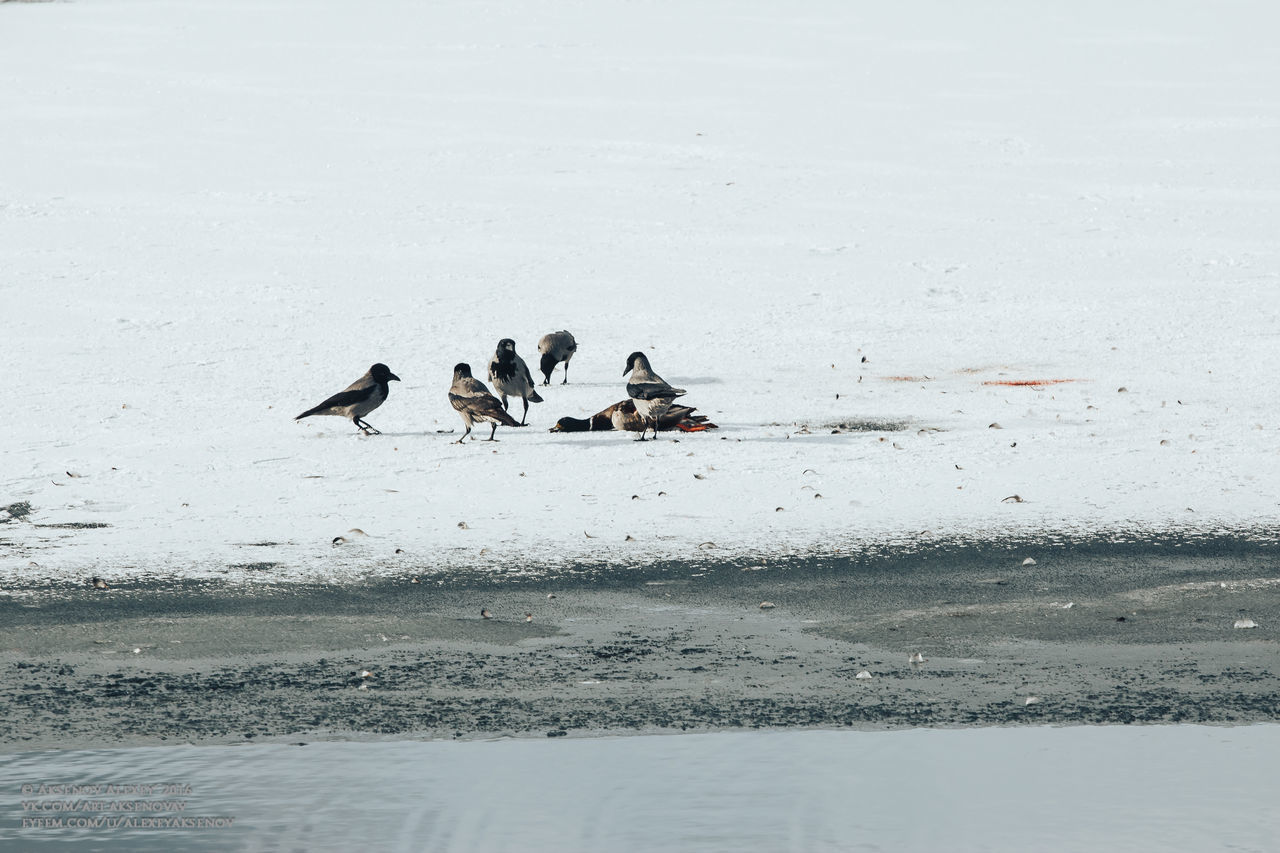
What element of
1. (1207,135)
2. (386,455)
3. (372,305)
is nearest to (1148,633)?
(386,455)

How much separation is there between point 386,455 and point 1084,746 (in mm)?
6594

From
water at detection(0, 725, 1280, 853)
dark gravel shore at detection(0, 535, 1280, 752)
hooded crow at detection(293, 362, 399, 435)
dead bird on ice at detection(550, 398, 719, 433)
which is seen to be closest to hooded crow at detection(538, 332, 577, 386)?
dead bird on ice at detection(550, 398, 719, 433)

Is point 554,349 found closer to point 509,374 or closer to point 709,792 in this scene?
point 509,374

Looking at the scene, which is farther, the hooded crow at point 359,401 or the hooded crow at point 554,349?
the hooded crow at point 554,349

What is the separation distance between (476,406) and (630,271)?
21.6 feet

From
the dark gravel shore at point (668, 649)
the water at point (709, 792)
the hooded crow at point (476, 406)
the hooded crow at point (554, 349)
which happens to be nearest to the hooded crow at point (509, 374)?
Answer: the hooded crow at point (476, 406)

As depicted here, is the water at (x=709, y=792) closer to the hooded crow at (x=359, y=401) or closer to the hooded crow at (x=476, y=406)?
the hooded crow at (x=476, y=406)

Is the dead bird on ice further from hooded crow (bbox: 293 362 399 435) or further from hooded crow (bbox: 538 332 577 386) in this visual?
hooded crow (bbox: 538 332 577 386)

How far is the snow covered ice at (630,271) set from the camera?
897cm

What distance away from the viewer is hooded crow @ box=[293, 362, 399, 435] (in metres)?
11.3

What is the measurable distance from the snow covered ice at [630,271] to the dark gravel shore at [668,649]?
0.66 m

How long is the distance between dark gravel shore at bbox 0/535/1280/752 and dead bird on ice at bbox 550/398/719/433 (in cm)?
358

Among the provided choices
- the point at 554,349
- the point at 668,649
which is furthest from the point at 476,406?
the point at 668,649

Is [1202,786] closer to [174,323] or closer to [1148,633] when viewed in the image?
[1148,633]
